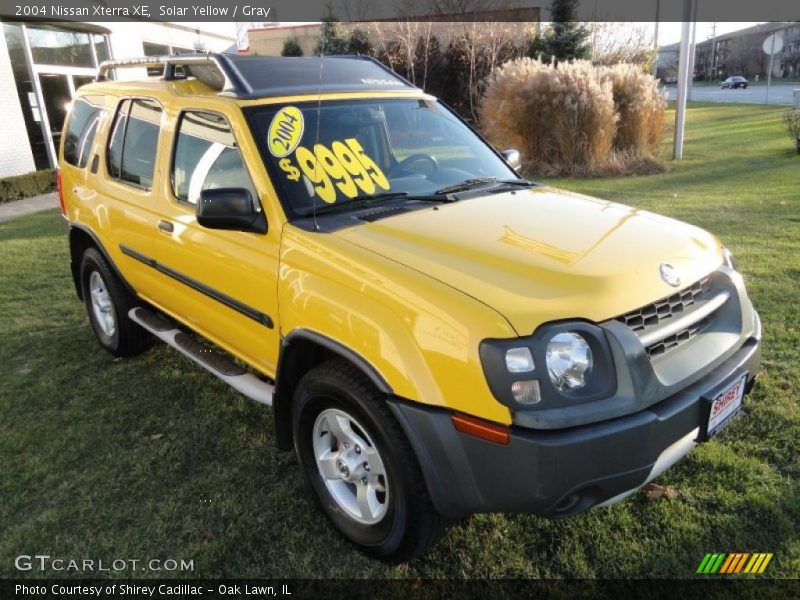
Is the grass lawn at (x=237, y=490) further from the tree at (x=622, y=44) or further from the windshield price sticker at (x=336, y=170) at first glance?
the tree at (x=622, y=44)

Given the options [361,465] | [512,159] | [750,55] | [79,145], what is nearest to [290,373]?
[361,465]

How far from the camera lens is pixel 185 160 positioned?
3535 mm

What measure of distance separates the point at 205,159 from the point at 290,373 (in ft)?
4.56

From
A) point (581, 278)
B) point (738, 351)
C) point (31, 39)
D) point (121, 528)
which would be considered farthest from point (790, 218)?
point (31, 39)

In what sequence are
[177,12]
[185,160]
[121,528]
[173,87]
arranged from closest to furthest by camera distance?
[121,528]
[185,160]
[173,87]
[177,12]

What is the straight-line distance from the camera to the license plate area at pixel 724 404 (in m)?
2.28

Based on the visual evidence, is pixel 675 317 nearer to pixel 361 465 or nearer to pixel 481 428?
pixel 481 428

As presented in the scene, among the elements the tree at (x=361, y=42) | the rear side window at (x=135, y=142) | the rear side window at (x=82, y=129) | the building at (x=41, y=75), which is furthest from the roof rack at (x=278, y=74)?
the tree at (x=361, y=42)

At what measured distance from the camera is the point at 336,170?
306 cm

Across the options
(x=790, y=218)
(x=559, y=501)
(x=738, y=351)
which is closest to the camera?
(x=559, y=501)

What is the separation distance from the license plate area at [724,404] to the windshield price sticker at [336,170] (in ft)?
5.91

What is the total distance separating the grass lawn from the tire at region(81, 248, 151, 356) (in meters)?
0.17

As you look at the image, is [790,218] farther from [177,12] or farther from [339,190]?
[177,12]

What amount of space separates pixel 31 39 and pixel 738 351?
17353 millimetres
